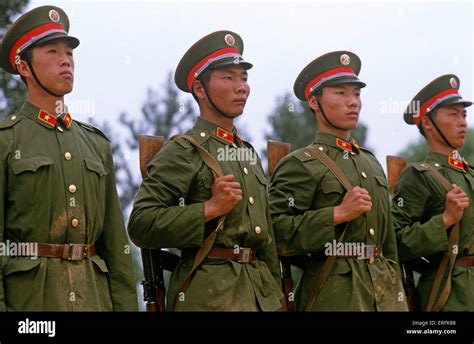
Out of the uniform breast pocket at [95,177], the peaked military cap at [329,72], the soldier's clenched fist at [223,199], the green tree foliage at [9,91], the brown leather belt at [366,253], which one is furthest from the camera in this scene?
the green tree foliage at [9,91]

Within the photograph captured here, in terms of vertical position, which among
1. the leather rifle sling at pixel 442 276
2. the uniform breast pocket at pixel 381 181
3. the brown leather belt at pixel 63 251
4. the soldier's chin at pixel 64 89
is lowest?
the leather rifle sling at pixel 442 276

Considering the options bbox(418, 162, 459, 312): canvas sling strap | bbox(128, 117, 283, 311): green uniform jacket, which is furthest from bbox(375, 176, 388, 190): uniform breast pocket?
bbox(128, 117, 283, 311): green uniform jacket

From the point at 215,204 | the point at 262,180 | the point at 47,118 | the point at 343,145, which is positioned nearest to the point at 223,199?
the point at 215,204

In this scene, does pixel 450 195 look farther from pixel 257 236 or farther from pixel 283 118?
pixel 283 118

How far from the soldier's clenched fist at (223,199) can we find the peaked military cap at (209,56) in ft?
3.84

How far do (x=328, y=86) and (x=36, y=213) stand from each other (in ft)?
10.2

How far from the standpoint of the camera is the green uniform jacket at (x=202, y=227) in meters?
6.98

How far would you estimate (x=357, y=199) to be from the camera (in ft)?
25.1

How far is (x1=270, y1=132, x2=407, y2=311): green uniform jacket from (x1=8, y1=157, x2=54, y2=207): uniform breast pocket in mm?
2201

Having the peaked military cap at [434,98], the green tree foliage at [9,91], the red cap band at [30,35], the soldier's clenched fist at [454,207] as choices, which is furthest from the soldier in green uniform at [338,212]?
the green tree foliage at [9,91]

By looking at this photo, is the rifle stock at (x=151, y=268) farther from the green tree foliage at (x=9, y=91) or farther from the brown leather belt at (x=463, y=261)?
the green tree foliage at (x=9, y=91)
